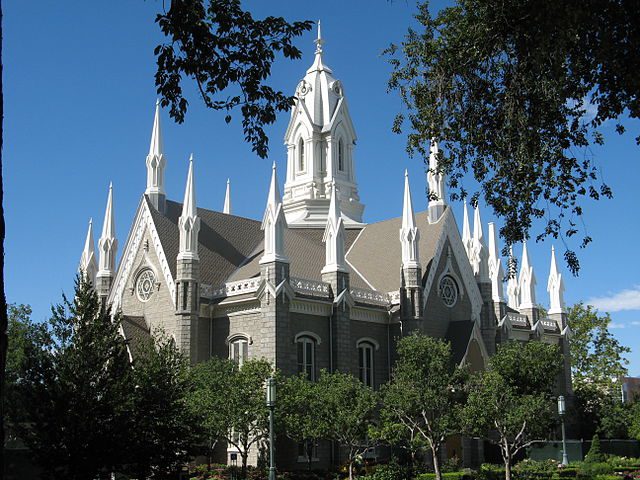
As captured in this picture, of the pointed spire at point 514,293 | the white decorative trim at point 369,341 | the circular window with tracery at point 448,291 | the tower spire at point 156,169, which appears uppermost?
the tower spire at point 156,169

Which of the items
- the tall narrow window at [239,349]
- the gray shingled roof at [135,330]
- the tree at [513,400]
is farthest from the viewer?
the gray shingled roof at [135,330]

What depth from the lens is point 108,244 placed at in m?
45.5

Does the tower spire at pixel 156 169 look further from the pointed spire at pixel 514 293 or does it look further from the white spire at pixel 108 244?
the pointed spire at pixel 514 293

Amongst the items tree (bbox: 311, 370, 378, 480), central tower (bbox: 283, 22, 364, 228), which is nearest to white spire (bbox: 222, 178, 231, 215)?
central tower (bbox: 283, 22, 364, 228)

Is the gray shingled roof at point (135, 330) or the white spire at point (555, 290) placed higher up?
the white spire at point (555, 290)

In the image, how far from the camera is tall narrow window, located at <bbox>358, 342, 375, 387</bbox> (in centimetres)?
4206

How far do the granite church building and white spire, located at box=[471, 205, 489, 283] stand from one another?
69mm

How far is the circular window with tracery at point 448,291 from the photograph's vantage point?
46372 millimetres

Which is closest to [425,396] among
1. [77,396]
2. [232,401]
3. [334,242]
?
[232,401]

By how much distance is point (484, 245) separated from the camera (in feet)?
162

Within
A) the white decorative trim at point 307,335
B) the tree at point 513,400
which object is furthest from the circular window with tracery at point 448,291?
the white decorative trim at point 307,335

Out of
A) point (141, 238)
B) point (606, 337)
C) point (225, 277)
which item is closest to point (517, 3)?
point (225, 277)

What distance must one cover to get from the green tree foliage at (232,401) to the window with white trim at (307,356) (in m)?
4.80

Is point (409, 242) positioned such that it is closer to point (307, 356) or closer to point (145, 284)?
point (307, 356)
